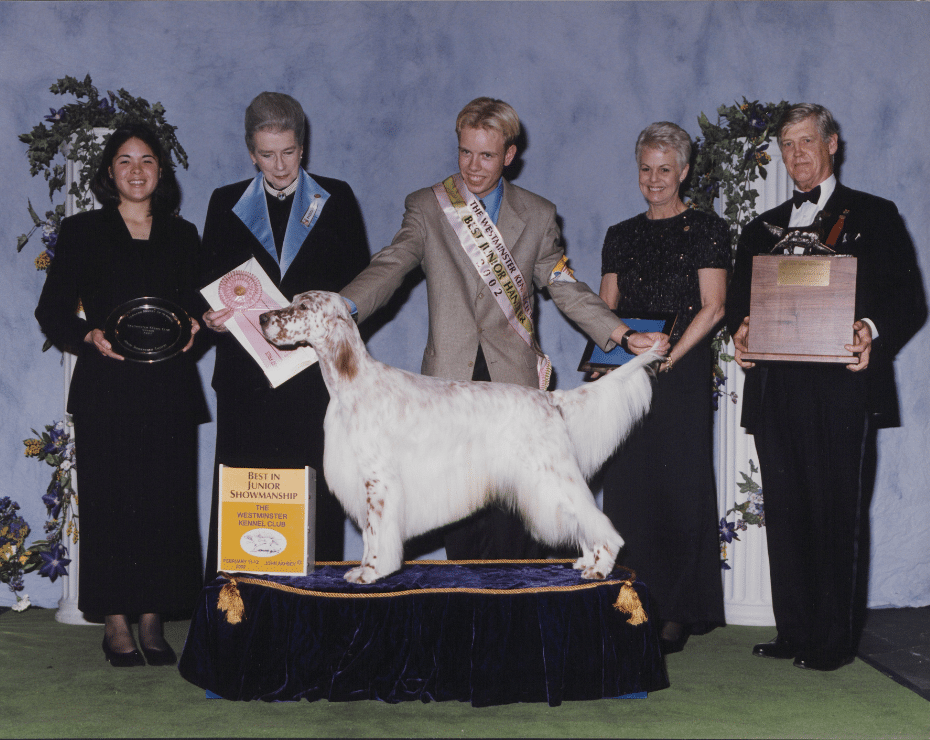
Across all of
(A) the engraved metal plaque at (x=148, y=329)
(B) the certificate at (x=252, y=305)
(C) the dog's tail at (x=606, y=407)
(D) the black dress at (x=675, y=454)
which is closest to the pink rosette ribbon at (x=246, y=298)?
(B) the certificate at (x=252, y=305)

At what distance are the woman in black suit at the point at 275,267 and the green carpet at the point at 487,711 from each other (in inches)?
22.5

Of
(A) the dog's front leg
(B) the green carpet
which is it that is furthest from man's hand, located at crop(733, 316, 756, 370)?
(A) the dog's front leg

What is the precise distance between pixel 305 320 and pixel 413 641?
110cm

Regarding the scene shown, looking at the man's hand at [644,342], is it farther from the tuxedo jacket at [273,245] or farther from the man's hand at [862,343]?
the tuxedo jacket at [273,245]

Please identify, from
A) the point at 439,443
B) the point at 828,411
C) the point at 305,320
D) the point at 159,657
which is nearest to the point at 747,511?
the point at 828,411

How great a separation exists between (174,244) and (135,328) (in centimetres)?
41

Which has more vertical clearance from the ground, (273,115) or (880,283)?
(273,115)

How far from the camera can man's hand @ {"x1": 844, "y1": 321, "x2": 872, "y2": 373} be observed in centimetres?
315

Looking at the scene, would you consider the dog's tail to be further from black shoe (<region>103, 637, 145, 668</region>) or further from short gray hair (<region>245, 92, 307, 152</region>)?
black shoe (<region>103, 637, 145, 668</region>)

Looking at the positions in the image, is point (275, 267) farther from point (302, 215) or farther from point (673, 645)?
point (673, 645)

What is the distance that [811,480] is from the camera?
11.0ft

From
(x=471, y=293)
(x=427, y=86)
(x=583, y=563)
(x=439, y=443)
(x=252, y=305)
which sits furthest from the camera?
(x=427, y=86)

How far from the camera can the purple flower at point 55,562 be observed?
13.3ft

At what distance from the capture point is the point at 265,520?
9.47ft
